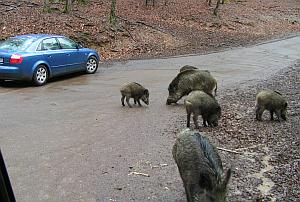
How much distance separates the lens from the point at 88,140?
9.38m

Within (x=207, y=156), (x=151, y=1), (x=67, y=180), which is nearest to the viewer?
(x=207, y=156)

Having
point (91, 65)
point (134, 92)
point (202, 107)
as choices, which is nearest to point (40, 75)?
point (91, 65)

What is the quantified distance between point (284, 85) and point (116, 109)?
6.91 m

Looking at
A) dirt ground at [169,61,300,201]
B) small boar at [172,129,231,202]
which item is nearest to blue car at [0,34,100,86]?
dirt ground at [169,61,300,201]

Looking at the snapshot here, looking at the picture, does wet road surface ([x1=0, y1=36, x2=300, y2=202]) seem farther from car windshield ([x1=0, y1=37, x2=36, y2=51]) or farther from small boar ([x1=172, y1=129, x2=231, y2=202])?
car windshield ([x1=0, y1=37, x2=36, y2=51])

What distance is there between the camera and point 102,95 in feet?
47.1

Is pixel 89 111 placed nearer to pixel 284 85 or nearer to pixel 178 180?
pixel 178 180

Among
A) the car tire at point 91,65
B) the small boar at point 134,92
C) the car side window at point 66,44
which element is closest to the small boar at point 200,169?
the small boar at point 134,92

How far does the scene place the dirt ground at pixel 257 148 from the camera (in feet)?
21.9

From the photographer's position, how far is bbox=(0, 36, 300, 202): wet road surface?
22.2ft

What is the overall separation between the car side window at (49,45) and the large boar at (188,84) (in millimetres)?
5890

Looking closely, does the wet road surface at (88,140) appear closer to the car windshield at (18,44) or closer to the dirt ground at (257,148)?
the dirt ground at (257,148)

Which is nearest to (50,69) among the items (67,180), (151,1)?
(67,180)

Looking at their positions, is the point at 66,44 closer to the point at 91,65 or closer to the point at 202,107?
the point at 91,65
